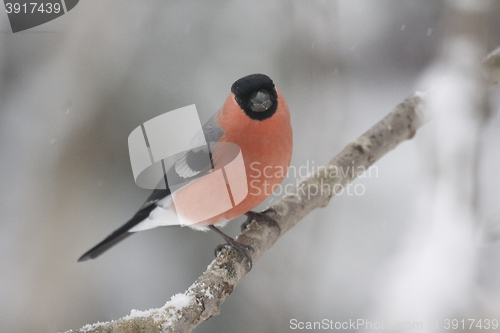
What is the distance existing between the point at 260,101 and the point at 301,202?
646mm

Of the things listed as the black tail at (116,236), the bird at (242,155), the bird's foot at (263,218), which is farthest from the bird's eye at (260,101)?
the black tail at (116,236)

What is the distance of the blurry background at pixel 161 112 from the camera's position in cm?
299

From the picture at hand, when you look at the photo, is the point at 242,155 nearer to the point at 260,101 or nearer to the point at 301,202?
the point at 260,101

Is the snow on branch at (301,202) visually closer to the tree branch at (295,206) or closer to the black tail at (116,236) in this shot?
the tree branch at (295,206)

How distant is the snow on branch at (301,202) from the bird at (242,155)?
9 centimetres

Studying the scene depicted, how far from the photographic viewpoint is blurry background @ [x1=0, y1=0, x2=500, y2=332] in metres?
2.99

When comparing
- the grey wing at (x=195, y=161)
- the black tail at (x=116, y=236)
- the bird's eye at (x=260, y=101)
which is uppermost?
the bird's eye at (x=260, y=101)

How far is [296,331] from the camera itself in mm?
2580

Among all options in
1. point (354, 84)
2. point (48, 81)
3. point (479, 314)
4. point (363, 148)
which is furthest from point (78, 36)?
point (479, 314)

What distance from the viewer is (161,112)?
3.23 metres

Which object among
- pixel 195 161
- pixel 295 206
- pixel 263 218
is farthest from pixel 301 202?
pixel 195 161

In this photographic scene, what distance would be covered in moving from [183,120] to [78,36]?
1.46 m

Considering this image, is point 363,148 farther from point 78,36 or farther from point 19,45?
point 19,45

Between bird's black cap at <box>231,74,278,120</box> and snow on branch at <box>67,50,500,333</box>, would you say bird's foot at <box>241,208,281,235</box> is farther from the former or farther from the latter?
bird's black cap at <box>231,74,278,120</box>
